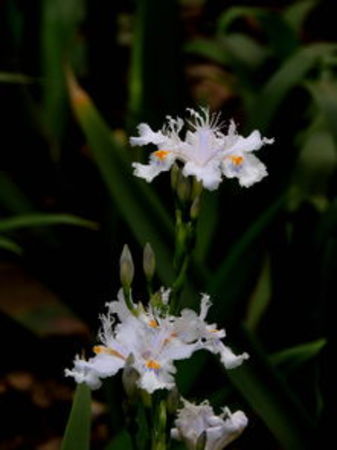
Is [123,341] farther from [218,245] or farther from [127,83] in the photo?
[127,83]

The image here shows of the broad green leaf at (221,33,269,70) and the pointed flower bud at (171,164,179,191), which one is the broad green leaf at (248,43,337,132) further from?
the pointed flower bud at (171,164,179,191)

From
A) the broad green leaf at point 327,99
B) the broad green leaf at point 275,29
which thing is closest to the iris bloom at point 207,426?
the broad green leaf at point 327,99

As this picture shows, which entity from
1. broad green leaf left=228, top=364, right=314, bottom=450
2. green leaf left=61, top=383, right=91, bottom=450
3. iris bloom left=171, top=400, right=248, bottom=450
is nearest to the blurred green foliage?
broad green leaf left=228, top=364, right=314, bottom=450

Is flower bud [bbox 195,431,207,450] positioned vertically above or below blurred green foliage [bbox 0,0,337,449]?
below

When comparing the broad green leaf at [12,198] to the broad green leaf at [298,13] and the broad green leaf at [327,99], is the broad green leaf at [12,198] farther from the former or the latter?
the broad green leaf at [298,13]

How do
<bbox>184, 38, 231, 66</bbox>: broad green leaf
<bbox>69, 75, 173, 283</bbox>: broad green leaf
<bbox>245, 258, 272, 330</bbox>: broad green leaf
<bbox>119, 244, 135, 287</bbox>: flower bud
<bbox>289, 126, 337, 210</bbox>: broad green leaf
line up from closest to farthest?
1. <bbox>119, 244, 135, 287</bbox>: flower bud
2. <bbox>69, 75, 173, 283</bbox>: broad green leaf
3. <bbox>245, 258, 272, 330</bbox>: broad green leaf
4. <bbox>289, 126, 337, 210</bbox>: broad green leaf
5. <bbox>184, 38, 231, 66</bbox>: broad green leaf

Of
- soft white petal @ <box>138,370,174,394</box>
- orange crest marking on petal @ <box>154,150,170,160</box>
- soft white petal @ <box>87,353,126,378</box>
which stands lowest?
soft white petal @ <box>138,370,174,394</box>
